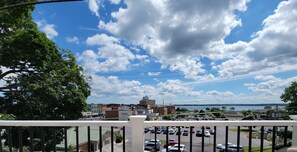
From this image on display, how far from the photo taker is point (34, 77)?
1102 cm

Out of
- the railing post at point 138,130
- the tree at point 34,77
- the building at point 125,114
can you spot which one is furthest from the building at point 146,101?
the railing post at point 138,130

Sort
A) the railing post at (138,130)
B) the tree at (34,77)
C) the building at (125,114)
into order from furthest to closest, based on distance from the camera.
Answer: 1. the tree at (34,77)
2. the building at (125,114)
3. the railing post at (138,130)

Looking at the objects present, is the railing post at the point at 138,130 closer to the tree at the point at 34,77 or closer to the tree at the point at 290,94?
the tree at the point at 34,77

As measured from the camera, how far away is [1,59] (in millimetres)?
10055

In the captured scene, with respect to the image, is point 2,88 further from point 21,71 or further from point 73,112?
point 73,112

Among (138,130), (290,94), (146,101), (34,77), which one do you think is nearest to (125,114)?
(138,130)

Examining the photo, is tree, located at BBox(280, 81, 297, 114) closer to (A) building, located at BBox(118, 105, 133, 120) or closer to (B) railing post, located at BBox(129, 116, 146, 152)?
(A) building, located at BBox(118, 105, 133, 120)

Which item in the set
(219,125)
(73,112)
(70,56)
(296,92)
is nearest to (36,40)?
(70,56)

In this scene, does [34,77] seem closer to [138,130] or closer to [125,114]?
[125,114]

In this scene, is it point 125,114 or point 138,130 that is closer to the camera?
point 138,130

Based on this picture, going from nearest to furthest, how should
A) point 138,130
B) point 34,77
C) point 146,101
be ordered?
1. point 138,130
2. point 34,77
3. point 146,101

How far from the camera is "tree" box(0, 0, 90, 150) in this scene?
1002cm

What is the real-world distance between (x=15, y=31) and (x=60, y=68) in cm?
252

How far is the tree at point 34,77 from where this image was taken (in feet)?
32.9
